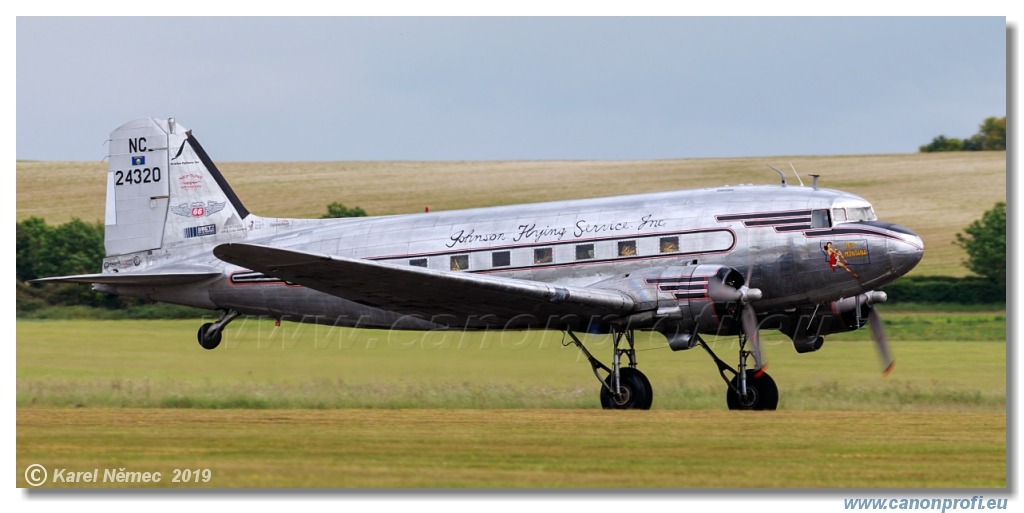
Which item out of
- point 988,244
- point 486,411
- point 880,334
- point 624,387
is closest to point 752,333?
point 624,387

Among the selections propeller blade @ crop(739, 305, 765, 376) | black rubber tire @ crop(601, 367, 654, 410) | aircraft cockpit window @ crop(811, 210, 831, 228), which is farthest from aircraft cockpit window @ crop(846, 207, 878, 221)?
black rubber tire @ crop(601, 367, 654, 410)

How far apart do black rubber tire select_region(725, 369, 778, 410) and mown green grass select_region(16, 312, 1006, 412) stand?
87cm

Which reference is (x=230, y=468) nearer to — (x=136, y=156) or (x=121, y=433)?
(x=121, y=433)

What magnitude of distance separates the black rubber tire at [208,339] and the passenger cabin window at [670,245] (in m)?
8.74

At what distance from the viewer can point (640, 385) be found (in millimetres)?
21156

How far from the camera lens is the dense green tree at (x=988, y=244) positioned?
4222cm

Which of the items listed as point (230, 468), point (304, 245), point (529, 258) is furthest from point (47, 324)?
point (230, 468)

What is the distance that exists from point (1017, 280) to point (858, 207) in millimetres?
4253

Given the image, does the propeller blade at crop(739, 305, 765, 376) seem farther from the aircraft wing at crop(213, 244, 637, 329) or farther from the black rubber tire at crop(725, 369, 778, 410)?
the aircraft wing at crop(213, 244, 637, 329)

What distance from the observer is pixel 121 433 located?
1741 cm

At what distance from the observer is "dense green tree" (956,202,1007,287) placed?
42.2 metres

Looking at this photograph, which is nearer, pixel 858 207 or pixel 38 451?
pixel 38 451

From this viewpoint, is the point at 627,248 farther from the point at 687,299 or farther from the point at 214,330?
the point at 214,330

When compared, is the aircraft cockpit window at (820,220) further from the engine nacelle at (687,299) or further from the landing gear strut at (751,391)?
the landing gear strut at (751,391)
